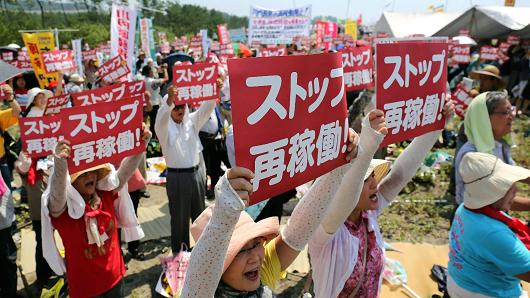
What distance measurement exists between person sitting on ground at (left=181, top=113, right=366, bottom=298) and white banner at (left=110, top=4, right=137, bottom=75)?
248 inches

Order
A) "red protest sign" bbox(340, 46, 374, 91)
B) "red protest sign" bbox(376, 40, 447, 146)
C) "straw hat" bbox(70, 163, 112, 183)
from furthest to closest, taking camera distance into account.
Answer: "red protest sign" bbox(340, 46, 374, 91) < "straw hat" bbox(70, 163, 112, 183) < "red protest sign" bbox(376, 40, 447, 146)

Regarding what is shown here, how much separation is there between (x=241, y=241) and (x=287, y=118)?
0.57m

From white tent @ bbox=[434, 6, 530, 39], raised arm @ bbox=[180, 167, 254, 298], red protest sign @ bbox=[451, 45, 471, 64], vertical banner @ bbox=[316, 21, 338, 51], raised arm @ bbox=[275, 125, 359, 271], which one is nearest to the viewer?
raised arm @ bbox=[180, 167, 254, 298]

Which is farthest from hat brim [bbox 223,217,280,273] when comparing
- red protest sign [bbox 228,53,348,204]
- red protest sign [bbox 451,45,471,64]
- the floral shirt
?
red protest sign [bbox 451,45,471,64]

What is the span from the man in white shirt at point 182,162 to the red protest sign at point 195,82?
113 millimetres

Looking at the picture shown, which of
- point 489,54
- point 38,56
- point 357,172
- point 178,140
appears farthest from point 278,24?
point 357,172

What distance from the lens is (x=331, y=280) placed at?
2191mm

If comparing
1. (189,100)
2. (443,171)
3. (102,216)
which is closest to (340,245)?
(102,216)

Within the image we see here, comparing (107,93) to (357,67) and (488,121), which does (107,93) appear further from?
(357,67)

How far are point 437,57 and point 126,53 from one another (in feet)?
21.1

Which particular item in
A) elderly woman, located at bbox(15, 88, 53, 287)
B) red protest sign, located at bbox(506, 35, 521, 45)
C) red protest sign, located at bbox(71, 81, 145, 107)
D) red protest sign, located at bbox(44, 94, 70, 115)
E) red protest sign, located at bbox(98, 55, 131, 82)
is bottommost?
elderly woman, located at bbox(15, 88, 53, 287)

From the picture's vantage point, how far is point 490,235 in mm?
2246

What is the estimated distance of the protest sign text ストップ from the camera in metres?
2.54

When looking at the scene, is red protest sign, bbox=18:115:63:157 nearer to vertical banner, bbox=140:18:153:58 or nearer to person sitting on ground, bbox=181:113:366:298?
person sitting on ground, bbox=181:113:366:298
